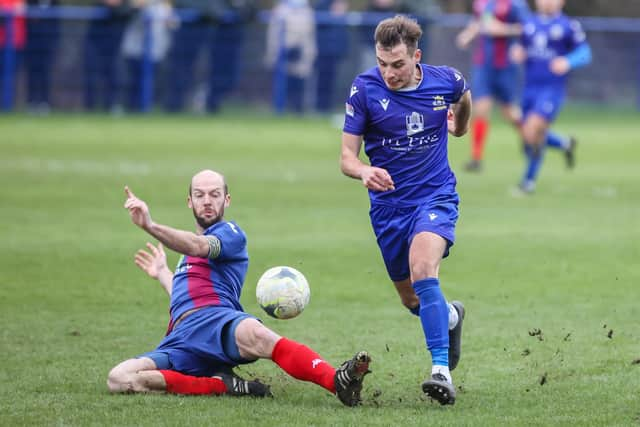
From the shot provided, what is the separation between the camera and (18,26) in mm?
25922

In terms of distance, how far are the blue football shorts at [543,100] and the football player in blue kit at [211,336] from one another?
9.76 metres

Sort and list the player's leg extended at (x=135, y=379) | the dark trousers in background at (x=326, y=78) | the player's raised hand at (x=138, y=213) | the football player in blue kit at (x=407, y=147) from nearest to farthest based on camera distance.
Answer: the player's raised hand at (x=138, y=213) → the player's leg extended at (x=135, y=379) → the football player in blue kit at (x=407, y=147) → the dark trousers in background at (x=326, y=78)

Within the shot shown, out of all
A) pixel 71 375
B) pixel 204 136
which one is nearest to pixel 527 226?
pixel 71 375

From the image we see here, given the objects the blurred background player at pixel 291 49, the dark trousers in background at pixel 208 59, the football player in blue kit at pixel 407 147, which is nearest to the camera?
the football player in blue kit at pixel 407 147

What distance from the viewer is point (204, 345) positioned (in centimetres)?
697

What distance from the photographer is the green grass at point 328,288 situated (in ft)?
22.0

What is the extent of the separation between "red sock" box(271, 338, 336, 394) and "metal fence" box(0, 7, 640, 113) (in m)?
20.6

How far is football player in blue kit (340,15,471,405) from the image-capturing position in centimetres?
705

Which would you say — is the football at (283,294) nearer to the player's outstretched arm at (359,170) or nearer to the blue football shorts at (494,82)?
the player's outstretched arm at (359,170)

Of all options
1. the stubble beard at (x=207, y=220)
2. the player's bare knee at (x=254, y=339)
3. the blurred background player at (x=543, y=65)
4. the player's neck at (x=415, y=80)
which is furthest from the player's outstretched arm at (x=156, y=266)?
the blurred background player at (x=543, y=65)

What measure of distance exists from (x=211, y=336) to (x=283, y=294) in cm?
49

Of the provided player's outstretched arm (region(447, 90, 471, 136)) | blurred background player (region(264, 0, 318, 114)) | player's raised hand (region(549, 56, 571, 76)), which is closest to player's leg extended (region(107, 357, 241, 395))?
player's outstretched arm (region(447, 90, 471, 136))

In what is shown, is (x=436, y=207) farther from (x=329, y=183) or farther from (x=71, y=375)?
(x=329, y=183)

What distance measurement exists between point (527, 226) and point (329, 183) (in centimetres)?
483
